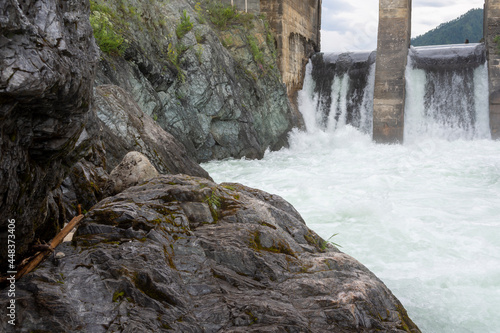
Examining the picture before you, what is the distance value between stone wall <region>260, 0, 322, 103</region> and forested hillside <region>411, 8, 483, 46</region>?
1268 inches

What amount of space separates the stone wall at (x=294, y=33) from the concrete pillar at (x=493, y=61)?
6300 mm

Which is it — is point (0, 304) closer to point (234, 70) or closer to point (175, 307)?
point (175, 307)

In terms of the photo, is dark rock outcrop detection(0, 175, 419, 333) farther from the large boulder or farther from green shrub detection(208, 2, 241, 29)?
green shrub detection(208, 2, 241, 29)

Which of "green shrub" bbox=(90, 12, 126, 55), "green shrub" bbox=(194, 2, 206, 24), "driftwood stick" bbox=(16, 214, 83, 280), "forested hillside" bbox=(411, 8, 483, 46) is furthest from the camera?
"forested hillside" bbox=(411, 8, 483, 46)

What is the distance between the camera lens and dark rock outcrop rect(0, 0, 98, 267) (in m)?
1.48

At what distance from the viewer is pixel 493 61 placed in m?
13.5

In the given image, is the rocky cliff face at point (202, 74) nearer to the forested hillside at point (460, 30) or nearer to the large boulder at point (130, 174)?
the large boulder at point (130, 174)

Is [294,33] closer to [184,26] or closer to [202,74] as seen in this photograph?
[184,26]

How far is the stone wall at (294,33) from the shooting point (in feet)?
48.1

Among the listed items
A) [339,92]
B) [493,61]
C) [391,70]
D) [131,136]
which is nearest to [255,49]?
[339,92]

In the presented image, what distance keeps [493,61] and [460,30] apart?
118ft

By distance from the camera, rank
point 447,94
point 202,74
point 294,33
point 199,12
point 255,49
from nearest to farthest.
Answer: point 202,74 < point 199,12 < point 255,49 < point 447,94 < point 294,33

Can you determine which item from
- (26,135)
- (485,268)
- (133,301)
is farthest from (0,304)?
(485,268)

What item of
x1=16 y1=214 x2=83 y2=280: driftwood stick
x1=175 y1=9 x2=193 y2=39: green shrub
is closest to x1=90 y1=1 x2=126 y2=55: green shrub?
x1=175 y1=9 x2=193 y2=39: green shrub
